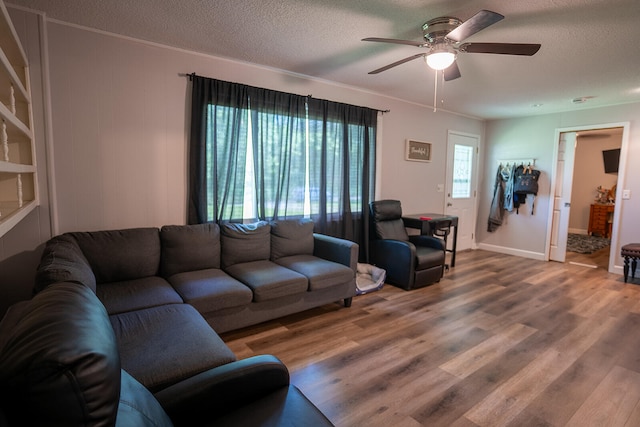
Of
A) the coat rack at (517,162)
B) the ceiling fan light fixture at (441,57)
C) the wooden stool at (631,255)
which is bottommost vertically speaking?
the wooden stool at (631,255)

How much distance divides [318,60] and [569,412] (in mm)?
3233

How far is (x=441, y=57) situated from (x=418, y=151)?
2670 mm

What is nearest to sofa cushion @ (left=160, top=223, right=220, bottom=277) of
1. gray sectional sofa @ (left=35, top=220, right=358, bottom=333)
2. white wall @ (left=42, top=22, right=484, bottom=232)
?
gray sectional sofa @ (left=35, top=220, right=358, bottom=333)

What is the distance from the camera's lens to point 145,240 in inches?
103

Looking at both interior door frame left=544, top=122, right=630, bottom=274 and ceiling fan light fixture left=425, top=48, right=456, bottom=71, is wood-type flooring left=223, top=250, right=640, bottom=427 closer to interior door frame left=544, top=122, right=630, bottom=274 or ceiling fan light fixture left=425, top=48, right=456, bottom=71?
interior door frame left=544, top=122, right=630, bottom=274

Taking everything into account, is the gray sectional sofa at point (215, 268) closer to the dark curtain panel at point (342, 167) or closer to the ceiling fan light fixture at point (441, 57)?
the dark curtain panel at point (342, 167)

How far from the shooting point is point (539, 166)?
17.2ft

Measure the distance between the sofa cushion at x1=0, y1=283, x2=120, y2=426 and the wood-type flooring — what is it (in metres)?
1.43

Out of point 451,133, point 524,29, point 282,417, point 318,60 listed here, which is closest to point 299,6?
point 318,60

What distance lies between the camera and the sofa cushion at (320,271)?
112 inches

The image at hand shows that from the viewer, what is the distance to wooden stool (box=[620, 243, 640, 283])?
4.02 m

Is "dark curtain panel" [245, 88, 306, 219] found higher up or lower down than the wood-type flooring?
higher up

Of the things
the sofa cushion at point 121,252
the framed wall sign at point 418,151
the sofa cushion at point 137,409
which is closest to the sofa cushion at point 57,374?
the sofa cushion at point 137,409

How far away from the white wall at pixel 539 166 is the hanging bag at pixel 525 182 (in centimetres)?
11
